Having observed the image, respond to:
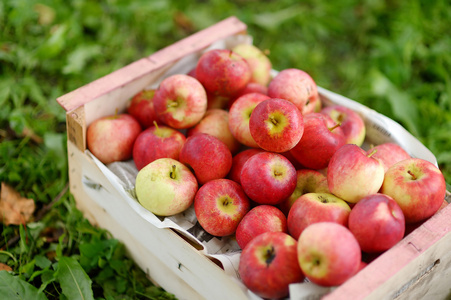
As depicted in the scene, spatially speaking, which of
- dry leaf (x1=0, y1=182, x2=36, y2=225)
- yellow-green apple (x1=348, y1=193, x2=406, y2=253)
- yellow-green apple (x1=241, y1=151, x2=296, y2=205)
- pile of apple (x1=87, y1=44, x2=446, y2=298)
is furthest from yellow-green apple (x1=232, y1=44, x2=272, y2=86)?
dry leaf (x1=0, y1=182, x2=36, y2=225)

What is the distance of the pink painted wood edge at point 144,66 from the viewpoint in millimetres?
2135

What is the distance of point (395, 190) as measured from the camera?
68.3 inches

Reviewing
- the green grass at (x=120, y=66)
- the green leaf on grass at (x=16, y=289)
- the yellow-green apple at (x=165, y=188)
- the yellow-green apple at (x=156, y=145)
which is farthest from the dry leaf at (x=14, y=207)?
the yellow-green apple at (x=165, y=188)

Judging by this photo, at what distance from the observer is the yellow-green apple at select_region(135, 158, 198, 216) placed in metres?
1.85

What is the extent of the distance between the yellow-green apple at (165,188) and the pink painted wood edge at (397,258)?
74cm

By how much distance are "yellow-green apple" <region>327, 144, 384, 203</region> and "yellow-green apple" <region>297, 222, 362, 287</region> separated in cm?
27

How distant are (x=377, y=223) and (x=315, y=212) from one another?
22cm

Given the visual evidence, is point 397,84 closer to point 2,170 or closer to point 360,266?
point 360,266

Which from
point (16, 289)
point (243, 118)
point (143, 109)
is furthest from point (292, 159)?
point (16, 289)

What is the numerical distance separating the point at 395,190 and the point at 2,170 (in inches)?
84.9

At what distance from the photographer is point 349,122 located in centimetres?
220

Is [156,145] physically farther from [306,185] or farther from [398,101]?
[398,101]

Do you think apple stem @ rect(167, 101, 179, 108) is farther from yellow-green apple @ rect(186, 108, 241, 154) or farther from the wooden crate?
the wooden crate

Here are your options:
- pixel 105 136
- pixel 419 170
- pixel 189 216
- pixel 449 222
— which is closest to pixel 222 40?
pixel 105 136
